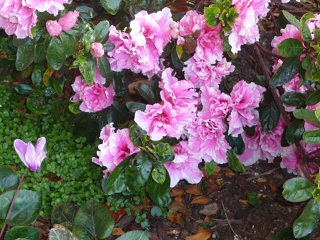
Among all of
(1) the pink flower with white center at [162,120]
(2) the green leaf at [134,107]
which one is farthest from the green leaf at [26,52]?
(1) the pink flower with white center at [162,120]

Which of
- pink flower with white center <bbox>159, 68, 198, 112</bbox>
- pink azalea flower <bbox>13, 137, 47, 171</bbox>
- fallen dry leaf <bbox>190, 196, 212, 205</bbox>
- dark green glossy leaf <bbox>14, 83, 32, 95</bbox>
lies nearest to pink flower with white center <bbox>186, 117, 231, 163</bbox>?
pink flower with white center <bbox>159, 68, 198, 112</bbox>

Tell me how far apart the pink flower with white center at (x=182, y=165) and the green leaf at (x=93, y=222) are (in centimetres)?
33

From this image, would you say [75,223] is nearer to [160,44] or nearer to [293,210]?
[160,44]

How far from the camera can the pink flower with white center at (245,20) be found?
1.66 m

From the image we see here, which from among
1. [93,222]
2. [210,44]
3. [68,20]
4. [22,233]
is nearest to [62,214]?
[93,222]

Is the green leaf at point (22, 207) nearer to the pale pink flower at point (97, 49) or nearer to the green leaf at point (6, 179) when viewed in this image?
the green leaf at point (6, 179)

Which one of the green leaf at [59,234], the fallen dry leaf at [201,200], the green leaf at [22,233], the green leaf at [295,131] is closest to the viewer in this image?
the green leaf at [59,234]

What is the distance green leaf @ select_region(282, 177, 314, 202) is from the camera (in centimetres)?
171

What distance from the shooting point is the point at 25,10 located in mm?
1688

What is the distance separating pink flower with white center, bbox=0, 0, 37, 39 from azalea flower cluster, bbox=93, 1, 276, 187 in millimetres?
270

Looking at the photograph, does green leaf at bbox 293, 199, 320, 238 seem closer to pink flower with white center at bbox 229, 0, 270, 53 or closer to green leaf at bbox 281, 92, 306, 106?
green leaf at bbox 281, 92, 306, 106

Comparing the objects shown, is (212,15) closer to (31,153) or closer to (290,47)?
(290,47)

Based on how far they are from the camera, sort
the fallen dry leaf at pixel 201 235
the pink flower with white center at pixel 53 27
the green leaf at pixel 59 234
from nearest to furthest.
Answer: the green leaf at pixel 59 234
the pink flower with white center at pixel 53 27
the fallen dry leaf at pixel 201 235

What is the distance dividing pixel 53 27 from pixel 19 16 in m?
0.13
